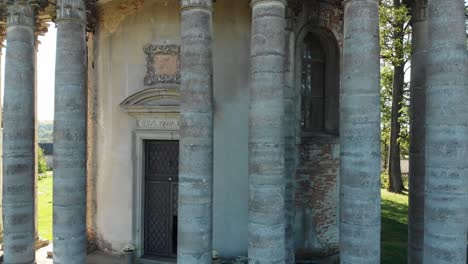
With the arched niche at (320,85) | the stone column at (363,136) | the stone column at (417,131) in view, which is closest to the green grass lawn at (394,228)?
the stone column at (417,131)

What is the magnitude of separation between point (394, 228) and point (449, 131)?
10.2 metres

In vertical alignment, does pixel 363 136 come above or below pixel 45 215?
above

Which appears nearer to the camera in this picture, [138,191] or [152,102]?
[152,102]

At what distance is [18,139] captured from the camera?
866 centimetres

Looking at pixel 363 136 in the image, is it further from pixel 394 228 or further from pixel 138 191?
pixel 394 228

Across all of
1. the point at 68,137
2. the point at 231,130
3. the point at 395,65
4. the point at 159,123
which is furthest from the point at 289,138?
the point at 395,65

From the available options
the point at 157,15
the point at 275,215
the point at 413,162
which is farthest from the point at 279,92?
the point at 157,15

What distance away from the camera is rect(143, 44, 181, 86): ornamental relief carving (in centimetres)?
1023

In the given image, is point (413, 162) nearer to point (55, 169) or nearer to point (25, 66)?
point (55, 169)

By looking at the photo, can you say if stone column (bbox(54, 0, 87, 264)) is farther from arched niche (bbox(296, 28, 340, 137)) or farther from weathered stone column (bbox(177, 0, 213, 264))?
arched niche (bbox(296, 28, 340, 137))

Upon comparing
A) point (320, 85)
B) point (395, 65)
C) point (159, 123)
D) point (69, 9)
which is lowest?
point (159, 123)

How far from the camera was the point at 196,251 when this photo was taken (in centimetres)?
705

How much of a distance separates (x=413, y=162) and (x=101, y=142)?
8333 mm

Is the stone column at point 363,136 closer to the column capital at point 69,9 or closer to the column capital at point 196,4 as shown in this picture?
the column capital at point 196,4
